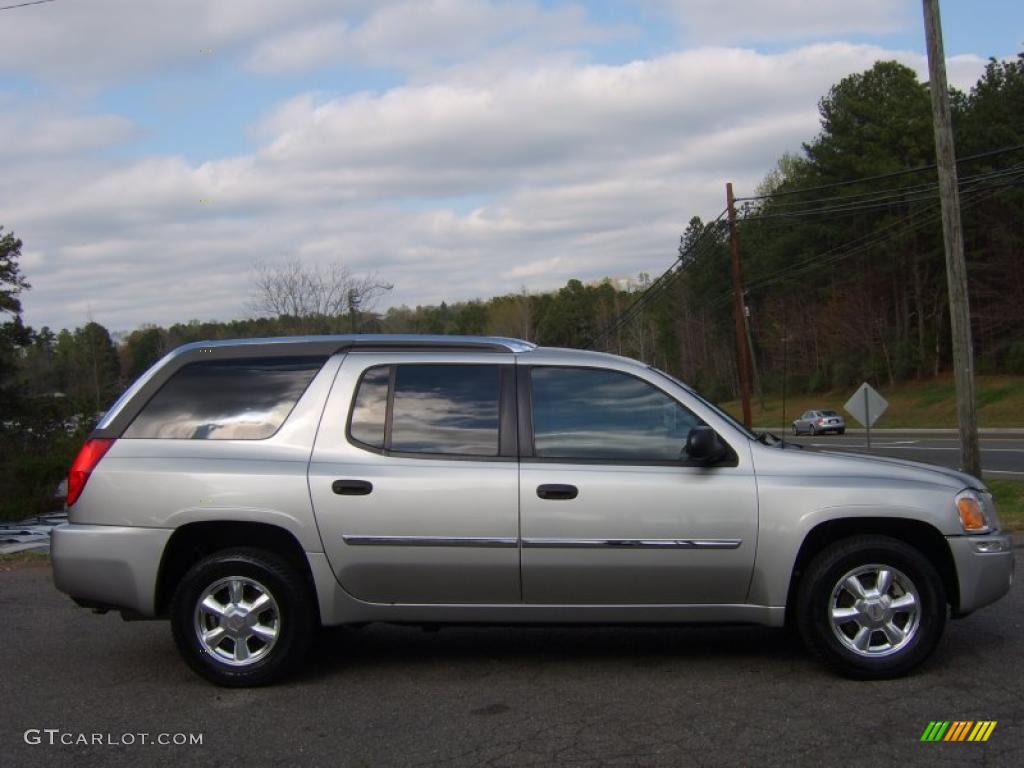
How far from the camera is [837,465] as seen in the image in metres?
5.34

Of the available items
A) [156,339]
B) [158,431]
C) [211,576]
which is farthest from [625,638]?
[156,339]

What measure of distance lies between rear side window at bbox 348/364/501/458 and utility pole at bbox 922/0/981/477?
31.1ft

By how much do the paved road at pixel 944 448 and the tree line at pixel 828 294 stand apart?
28.2 feet

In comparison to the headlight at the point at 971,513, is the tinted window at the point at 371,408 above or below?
above

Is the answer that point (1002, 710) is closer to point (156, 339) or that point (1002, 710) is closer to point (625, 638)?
point (625, 638)

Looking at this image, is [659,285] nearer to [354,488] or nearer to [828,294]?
[828,294]

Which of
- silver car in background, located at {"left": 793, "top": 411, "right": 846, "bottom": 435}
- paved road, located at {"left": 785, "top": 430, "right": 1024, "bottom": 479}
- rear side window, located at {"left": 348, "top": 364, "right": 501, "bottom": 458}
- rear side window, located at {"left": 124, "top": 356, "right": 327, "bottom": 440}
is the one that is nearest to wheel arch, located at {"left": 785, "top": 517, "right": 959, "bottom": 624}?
rear side window, located at {"left": 348, "top": 364, "right": 501, "bottom": 458}

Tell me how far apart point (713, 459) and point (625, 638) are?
5.42 ft

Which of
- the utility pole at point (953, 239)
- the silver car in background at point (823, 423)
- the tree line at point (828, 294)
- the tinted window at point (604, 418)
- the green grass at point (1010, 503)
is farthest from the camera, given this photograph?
the silver car in background at point (823, 423)

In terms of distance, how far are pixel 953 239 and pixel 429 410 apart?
401 inches

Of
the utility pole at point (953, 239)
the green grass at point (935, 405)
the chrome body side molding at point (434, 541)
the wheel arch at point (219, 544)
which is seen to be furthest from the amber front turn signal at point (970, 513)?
the green grass at point (935, 405)

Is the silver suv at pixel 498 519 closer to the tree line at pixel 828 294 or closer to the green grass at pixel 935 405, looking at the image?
the tree line at pixel 828 294

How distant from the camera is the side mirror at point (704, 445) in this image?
5.12 m

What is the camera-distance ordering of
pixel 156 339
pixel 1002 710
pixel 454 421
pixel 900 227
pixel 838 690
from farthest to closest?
pixel 900 227 → pixel 156 339 → pixel 454 421 → pixel 838 690 → pixel 1002 710
